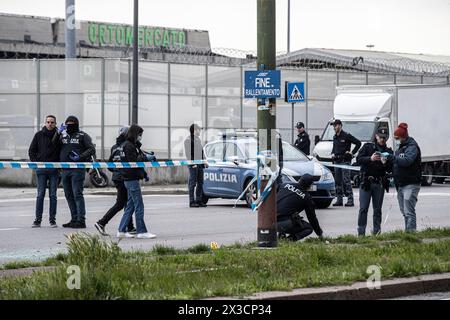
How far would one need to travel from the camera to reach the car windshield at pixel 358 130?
3216cm

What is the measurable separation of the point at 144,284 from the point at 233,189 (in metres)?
13.2

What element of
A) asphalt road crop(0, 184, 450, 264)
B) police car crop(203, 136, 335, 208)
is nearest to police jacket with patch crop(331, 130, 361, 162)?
police car crop(203, 136, 335, 208)

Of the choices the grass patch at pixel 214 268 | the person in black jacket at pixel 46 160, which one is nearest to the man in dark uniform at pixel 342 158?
the person in black jacket at pixel 46 160

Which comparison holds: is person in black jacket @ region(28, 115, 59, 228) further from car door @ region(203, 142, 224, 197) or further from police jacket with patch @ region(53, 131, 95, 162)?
car door @ region(203, 142, 224, 197)

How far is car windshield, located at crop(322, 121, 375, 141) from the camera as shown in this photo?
32.2 meters

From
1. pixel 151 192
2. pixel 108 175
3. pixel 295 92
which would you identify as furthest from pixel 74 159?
pixel 108 175

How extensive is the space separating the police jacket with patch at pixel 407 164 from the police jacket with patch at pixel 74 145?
5.58m

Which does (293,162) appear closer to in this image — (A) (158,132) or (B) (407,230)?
(B) (407,230)

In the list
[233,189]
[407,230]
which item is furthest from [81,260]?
[233,189]

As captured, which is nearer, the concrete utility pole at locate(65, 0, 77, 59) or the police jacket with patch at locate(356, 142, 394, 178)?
the police jacket with patch at locate(356, 142, 394, 178)

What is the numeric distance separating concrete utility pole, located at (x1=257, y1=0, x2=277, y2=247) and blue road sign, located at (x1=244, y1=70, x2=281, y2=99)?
3.3 inches

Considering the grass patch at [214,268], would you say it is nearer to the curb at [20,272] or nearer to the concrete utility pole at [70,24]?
the curb at [20,272]

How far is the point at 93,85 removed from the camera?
106 ft

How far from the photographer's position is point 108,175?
3116cm
